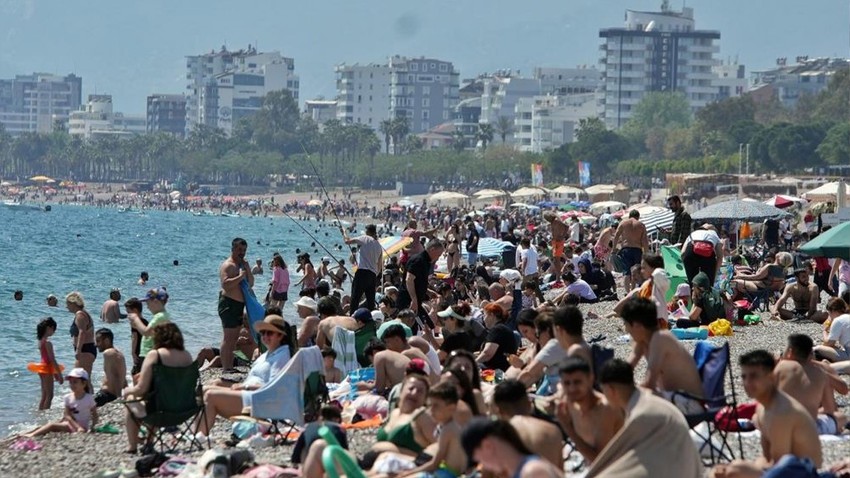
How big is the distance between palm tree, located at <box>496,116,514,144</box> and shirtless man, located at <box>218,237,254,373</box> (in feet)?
537

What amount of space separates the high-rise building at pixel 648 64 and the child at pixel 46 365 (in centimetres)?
17217

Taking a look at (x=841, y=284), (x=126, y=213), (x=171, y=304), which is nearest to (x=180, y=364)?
(x=841, y=284)

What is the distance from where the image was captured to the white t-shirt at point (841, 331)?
40.7ft

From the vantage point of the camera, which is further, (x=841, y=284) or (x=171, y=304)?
(x=171, y=304)

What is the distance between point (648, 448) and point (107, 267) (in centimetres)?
5120

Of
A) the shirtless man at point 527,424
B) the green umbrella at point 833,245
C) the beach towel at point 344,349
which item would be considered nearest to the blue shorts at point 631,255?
the green umbrella at point 833,245

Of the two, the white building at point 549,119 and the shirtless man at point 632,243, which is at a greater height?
the white building at point 549,119

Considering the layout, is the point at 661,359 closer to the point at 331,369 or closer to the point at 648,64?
the point at 331,369

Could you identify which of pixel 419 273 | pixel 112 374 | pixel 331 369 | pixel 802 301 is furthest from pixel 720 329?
pixel 112 374

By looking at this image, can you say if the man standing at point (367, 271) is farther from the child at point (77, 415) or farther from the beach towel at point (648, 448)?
→ the beach towel at point (648, 448)

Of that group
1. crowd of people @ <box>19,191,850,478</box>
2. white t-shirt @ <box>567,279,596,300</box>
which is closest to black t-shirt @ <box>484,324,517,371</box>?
crowd of people @ <box>19,191,850,478</box>

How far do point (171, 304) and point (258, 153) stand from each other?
5410 inches

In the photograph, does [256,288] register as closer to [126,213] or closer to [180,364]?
[180,364]

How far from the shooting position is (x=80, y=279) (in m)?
48.4
